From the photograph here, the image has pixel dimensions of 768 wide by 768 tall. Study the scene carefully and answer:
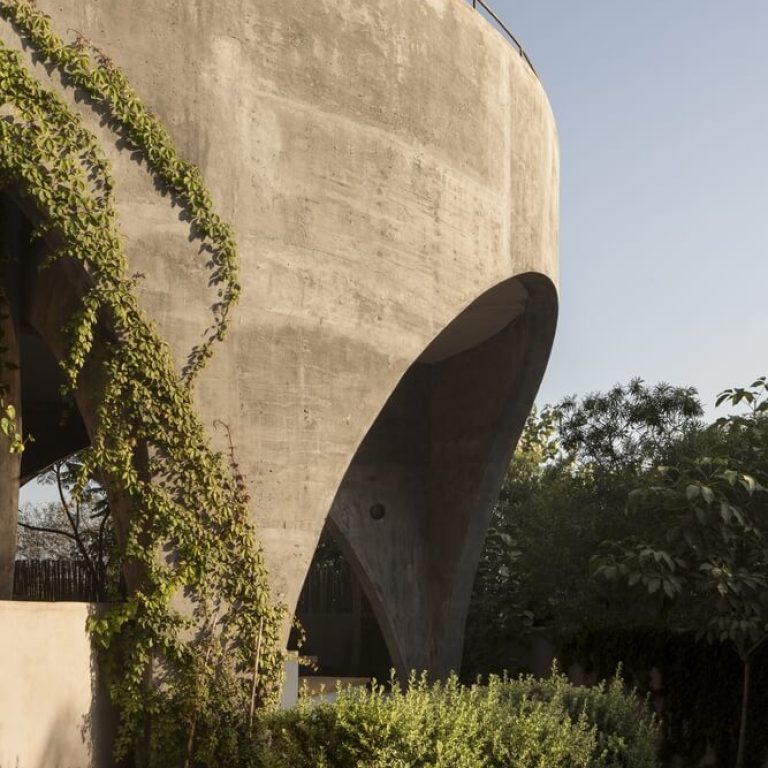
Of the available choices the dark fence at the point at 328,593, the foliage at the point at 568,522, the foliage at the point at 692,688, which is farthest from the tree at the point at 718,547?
the dark fence at the point at 328,593

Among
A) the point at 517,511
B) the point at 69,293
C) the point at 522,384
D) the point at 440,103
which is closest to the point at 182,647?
the point at 69,293

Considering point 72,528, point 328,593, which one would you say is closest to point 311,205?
point 328,593

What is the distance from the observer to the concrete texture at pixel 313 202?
8969 mm

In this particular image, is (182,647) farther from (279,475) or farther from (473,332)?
(473,332)

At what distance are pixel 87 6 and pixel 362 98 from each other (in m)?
2.49

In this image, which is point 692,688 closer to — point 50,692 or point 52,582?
point 50,692

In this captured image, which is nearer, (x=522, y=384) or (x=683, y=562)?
(x=683, y=562)

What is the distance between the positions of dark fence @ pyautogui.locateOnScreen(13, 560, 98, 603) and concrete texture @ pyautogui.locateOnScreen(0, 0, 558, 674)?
1138cm

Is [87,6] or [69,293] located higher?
[87,6]

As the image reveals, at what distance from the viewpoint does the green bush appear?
269 inches

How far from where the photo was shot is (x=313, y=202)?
31.9 feet

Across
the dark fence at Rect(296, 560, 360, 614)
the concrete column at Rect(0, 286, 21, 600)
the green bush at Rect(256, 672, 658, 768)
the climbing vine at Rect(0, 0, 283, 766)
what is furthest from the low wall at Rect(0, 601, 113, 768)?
the dark fence at Rect(296, 560, 360, 614)

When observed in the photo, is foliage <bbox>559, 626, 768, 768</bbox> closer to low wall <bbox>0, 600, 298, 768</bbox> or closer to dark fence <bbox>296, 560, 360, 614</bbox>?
low wall <bbox>0, 600, 298, 768</bbox>

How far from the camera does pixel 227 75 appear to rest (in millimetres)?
9305
